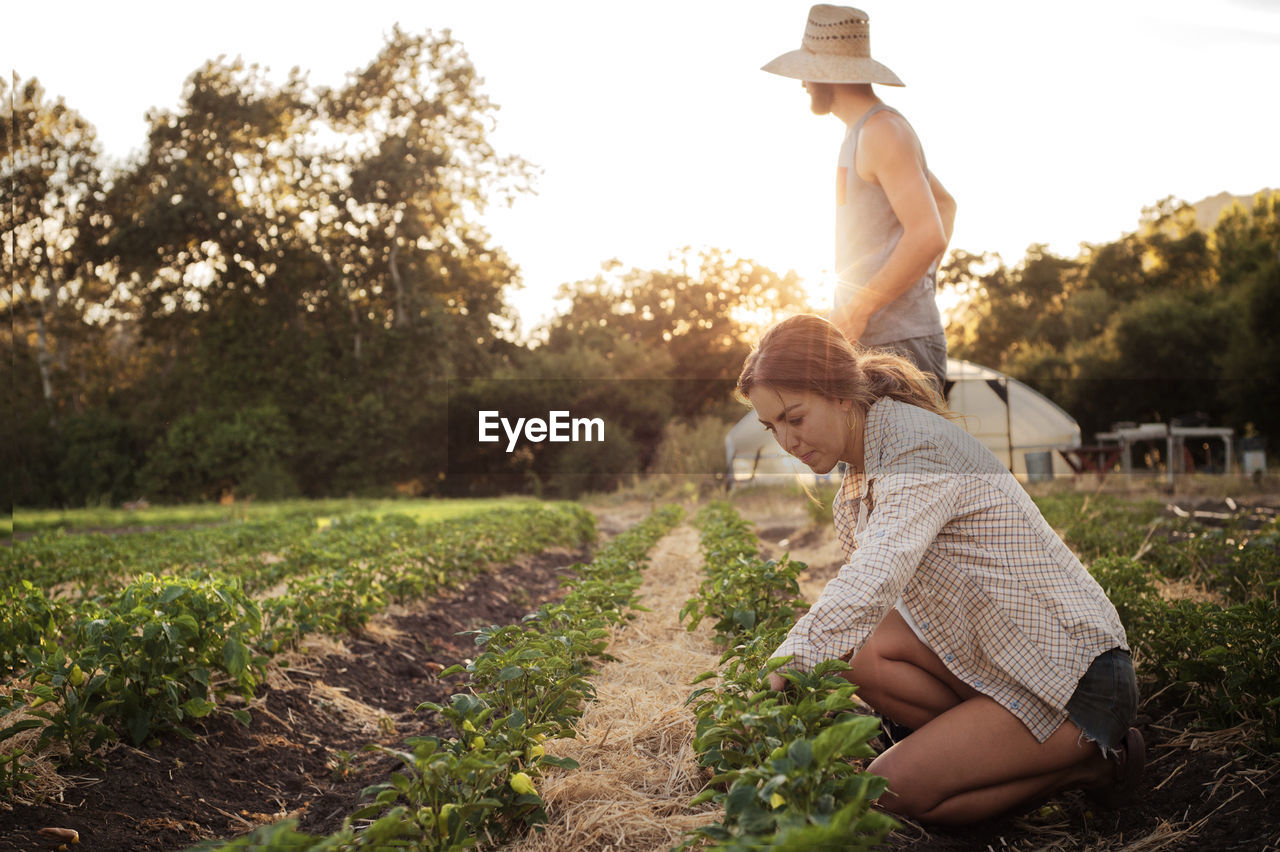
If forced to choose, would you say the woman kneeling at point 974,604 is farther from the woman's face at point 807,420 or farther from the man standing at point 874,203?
the man standing at point 874,203

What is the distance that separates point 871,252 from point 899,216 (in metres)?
0.25

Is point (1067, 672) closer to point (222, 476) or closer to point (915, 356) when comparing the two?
point (915, 356)

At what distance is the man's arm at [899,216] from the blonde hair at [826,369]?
375 mm

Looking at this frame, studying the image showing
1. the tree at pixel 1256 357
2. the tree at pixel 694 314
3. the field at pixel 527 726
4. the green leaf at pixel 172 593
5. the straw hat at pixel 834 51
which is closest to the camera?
the field at pixel 527 726

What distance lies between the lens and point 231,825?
2844 millimetres

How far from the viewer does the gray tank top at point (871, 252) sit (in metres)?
2.97

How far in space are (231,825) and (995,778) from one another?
86.8 inches

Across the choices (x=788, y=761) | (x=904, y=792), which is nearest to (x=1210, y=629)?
(x=904, y=792)

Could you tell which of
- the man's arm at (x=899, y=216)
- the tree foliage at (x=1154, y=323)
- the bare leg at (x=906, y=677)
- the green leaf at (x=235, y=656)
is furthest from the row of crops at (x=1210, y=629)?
the tree foliage at (x=1154, y=323)

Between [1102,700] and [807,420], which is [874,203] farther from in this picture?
[1102,700]

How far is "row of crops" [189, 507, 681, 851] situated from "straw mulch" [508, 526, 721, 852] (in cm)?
9

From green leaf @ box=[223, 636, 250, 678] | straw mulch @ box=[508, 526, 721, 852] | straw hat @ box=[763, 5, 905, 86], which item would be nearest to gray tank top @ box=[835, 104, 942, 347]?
straw hat @ box=[763, 5, 905, 86]

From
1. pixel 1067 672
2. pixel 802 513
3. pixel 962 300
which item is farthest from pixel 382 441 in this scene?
pixel 962 300

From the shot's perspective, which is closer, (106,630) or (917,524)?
(917,524)
